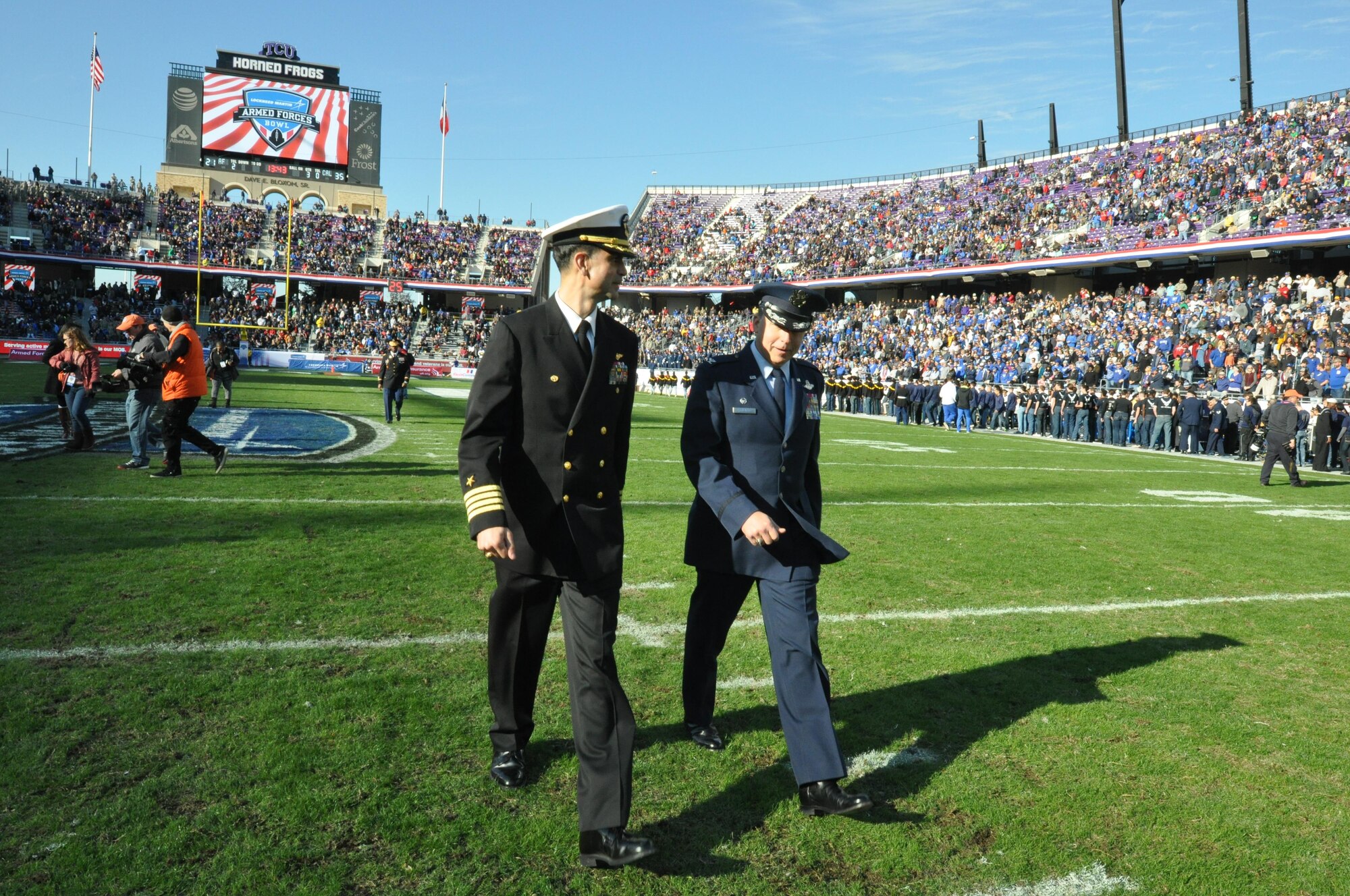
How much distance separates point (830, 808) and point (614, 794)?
851 mm

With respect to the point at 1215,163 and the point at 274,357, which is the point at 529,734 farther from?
the point at 274,357

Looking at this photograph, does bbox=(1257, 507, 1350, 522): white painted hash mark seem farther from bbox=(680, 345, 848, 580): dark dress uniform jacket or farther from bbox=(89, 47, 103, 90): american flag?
bbox=(89, 47, 103, 90): american flag

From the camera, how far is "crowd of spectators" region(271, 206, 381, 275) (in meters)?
63.0

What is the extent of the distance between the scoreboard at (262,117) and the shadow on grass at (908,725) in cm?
6610

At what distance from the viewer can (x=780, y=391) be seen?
3.98 meters

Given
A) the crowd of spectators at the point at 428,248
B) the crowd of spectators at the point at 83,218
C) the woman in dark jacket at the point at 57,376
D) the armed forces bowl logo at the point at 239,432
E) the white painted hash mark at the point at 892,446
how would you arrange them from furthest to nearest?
the crowd of spectators at the point at 428,248 < the crowd of spectators at the point at 83,218 < the white painted hash mark at the point at 892,446 < the armed forces bowl logo at the point at 239,432 < the woman in dark jacket at the point at 57,376

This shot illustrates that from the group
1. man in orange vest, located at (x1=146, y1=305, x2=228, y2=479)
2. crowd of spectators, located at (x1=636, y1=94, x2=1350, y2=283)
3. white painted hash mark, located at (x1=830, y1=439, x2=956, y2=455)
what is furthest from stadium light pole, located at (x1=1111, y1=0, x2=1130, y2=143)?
man in orange vest, located at (x1=146, y1=305, x2=228, y2=479)

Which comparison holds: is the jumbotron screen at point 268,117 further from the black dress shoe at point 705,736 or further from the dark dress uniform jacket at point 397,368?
the black dress shoe at point 705,736

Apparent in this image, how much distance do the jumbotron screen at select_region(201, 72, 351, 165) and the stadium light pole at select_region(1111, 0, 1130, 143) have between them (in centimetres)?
4691

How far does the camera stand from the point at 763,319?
3938 millimetres

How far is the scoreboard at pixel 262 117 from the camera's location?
6066cm

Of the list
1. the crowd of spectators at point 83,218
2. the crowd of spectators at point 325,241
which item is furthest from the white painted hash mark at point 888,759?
the crowd of spectators at point 83,218

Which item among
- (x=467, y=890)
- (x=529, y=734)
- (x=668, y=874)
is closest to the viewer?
(x=467, y=890)

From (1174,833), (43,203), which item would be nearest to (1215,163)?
(1174,833)
